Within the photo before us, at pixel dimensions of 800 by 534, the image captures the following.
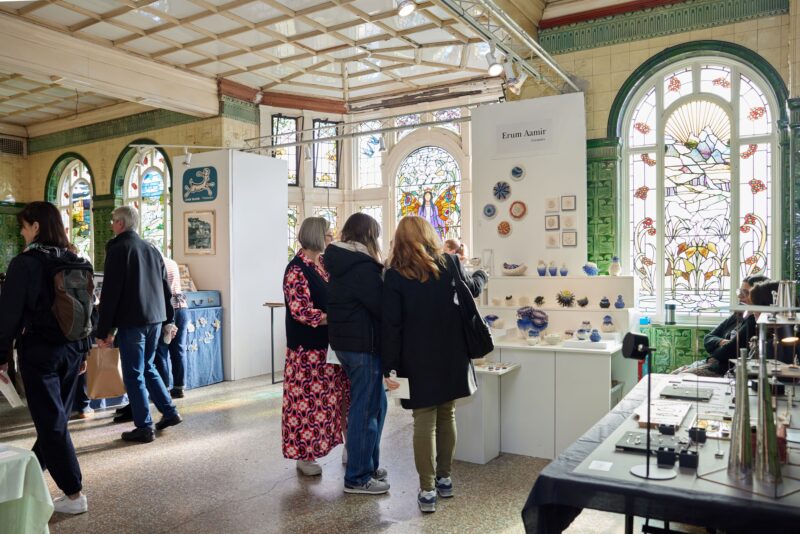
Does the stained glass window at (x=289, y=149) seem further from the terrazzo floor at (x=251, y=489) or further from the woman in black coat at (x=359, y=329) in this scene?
the woman in black coat at (x=359, y=329)

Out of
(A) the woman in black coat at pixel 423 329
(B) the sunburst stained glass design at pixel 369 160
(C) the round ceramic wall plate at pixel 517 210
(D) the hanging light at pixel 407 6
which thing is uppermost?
(D) the hanging light at pixel 407 6

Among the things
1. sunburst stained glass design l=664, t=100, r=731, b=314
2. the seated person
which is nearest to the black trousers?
the seated person

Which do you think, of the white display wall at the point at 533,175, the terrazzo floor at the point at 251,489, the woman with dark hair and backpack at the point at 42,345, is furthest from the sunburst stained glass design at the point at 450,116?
the woman with dark hair and backpack at the point at 42,345

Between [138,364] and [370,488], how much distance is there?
2.17 meters

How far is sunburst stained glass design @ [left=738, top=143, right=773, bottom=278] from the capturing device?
657 cm

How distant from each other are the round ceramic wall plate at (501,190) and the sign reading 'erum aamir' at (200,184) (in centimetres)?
347

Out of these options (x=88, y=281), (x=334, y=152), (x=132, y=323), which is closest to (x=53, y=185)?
(x=334, y=152)

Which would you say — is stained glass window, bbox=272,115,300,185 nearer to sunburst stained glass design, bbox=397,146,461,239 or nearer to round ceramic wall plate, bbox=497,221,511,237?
sunburst stained glass design, bbox=397,146,461,239

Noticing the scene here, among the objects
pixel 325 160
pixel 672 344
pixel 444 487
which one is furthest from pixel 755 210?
pixel 325 160

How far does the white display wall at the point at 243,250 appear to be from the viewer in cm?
778

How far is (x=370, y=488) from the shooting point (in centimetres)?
383

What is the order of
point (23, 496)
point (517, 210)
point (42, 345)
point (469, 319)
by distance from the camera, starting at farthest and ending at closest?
point (517, 210)
point (469, 319)
point (42, 345)
point (23, 496)

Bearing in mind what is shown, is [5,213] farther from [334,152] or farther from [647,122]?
[647,122]

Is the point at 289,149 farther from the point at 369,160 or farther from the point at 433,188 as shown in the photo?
the point at 433,188
